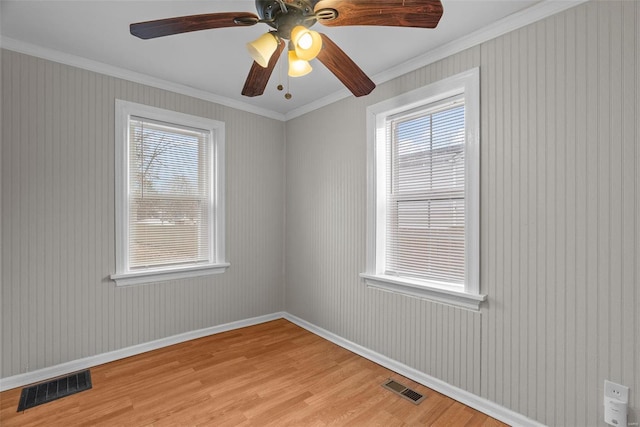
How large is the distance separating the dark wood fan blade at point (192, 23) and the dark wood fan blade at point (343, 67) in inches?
15.0

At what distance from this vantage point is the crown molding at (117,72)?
95.2 inches

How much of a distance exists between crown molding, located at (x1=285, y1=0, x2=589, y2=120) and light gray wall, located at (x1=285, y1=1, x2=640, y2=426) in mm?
45

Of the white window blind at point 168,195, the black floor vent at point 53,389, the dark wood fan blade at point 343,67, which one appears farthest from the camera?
the white window blind at point 168,195

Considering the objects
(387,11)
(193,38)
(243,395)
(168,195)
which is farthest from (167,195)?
(387,11)

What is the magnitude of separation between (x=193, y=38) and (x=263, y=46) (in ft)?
4.17

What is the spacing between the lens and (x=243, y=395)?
2338 millimetres

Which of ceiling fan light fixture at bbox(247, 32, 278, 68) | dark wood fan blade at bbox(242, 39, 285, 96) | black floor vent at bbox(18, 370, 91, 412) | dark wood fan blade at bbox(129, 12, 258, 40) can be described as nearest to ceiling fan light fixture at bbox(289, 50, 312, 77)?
dark wood fan blade at bbox(242, 39, 285, 96)

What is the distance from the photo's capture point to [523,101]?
79.8 inches

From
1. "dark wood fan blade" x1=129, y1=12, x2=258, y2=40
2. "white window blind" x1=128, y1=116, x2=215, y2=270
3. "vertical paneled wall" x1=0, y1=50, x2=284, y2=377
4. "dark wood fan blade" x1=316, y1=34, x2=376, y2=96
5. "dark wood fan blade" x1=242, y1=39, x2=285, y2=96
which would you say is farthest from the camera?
"white window blind" x1=128, y1=116, x2=215, y2=270

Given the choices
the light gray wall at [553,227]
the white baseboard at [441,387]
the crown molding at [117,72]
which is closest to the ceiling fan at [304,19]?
the light gray wall at [553,227]

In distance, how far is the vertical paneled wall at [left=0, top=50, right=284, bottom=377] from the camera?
241 centimetres

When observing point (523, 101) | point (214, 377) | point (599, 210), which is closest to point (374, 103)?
point (523, 101)

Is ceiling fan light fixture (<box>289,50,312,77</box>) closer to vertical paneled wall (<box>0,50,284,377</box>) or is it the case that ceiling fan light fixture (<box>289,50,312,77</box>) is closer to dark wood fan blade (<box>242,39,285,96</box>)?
dark wood fan blade (<box>242,39,285,96</box>)

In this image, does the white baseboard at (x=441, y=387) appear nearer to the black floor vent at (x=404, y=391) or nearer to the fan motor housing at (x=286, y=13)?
the black floor vent at (x=404, y=391)
